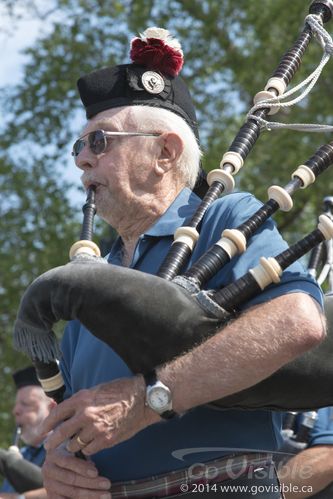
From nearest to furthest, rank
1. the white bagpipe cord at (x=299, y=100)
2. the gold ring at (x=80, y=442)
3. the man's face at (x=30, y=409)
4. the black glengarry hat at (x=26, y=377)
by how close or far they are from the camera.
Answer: the gold ring at (x=80, y=442), the white bagpipe cord at (x=299, y=100), the man's face at (x=30, y=409), the black glengarry hat at (x=26, y=377)

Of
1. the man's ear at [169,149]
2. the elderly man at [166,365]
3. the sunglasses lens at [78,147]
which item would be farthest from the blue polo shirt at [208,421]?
the sunglasses lens at [78,147]

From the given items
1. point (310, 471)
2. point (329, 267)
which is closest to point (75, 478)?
point (310, 471)

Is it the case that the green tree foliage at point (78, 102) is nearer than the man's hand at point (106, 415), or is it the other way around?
the man's hand at point (106, 415)

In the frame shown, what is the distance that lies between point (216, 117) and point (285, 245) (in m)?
10.6

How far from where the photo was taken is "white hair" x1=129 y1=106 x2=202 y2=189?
11.4 feet

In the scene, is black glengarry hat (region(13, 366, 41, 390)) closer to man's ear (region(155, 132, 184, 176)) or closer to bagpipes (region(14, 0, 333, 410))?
man's ear (region(155, 132, 184, 176))

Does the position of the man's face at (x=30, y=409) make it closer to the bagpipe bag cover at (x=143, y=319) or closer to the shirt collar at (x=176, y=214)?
the shirt collar at (x=176, y=214)

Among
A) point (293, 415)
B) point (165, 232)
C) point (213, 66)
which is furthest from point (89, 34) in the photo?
point (165, 232)

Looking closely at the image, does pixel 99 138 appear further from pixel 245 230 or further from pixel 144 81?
pixel 245 230

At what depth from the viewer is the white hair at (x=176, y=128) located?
347cm

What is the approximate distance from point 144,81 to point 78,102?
10.4 metres

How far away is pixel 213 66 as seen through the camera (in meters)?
13.5

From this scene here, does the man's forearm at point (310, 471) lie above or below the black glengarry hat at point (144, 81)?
below

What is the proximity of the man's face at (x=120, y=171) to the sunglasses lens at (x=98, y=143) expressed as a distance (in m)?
0.02
